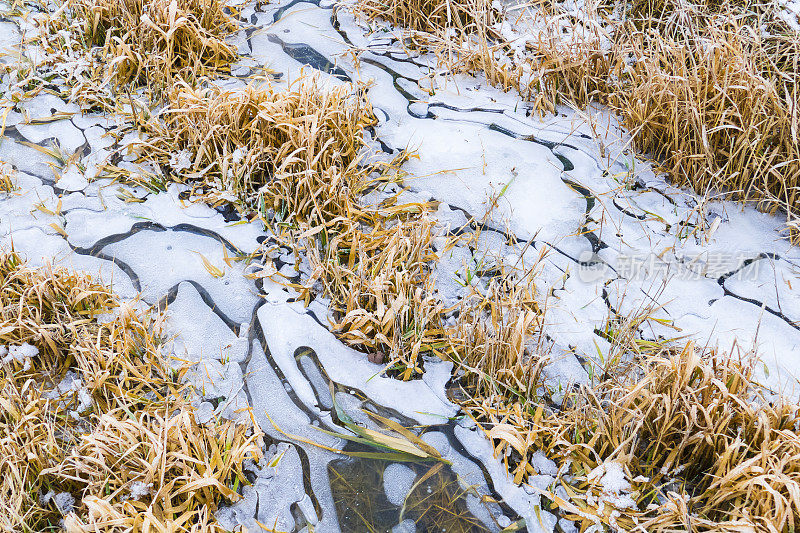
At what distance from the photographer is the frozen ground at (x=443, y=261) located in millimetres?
1553

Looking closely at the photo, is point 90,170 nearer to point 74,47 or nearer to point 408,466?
→ point 74,47

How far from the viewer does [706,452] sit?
1413 millimetres

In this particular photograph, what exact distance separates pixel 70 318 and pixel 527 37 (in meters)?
2.22

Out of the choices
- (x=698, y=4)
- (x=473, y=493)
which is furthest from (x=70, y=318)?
(x=698, y=4)

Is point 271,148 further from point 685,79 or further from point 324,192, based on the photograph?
point 685,79

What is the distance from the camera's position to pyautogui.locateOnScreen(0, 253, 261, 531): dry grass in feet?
4.30

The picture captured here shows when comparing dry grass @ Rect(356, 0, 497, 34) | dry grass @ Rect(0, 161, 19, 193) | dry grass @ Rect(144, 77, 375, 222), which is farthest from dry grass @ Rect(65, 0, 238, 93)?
dry grass @ Rect(356, 0, 497, 34)

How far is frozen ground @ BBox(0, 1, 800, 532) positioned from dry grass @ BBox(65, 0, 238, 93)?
7.0 inches

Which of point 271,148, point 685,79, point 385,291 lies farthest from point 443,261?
point 685,79

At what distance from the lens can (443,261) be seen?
193 cm

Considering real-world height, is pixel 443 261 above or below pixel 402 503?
above

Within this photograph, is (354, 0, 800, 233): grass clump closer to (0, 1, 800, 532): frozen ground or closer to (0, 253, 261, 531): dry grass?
(0, 1, 800, 532): frozen ground

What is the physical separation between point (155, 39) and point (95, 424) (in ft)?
5.39

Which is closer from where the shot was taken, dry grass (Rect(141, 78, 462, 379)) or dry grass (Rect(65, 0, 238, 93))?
dry grass (Rect(141, 78, 462, 379))
